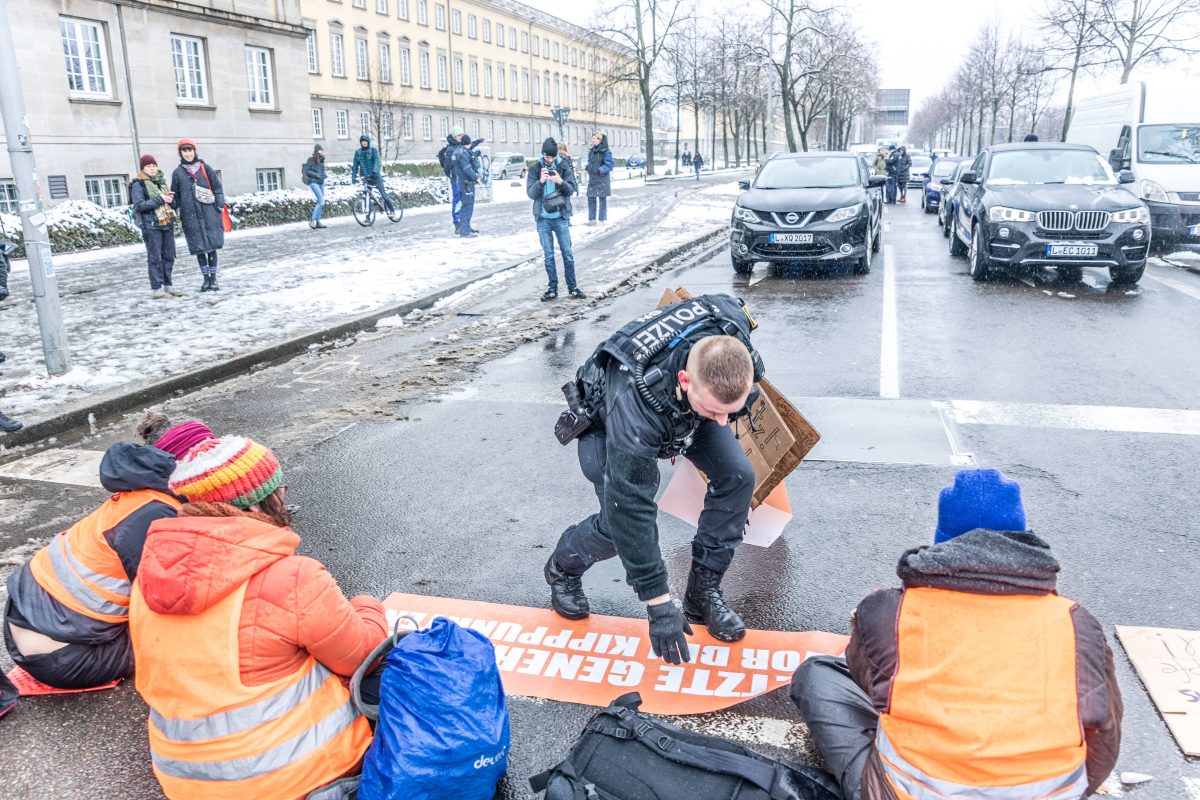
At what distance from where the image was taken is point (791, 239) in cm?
1207

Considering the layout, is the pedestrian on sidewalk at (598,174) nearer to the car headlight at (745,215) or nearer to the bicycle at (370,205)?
the bicycle at (370,205)

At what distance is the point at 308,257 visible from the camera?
1545 cm

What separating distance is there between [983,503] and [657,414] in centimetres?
103

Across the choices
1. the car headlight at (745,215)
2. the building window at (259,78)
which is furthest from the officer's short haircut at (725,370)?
the building window at (259,78)

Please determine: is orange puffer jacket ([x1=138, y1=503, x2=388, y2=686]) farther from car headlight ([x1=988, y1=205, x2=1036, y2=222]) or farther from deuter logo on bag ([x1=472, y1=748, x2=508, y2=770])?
car headlight ([x1=988, y1=205, x2=1036, y2=222])

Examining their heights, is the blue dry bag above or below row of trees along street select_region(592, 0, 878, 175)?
below

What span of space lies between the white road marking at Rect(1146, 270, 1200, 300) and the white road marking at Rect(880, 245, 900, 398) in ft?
11.4

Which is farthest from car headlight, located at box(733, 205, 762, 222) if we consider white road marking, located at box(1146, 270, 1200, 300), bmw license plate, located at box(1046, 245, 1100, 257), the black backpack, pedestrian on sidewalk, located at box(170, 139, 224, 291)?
the black backpack

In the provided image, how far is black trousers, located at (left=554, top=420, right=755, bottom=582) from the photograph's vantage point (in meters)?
3.36

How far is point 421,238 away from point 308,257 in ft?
11.3

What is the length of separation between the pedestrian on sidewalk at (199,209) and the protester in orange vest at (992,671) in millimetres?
11778

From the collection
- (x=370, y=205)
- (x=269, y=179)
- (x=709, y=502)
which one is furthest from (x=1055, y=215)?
(x=269, y=179)

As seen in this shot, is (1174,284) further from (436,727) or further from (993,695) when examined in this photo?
(436,727)

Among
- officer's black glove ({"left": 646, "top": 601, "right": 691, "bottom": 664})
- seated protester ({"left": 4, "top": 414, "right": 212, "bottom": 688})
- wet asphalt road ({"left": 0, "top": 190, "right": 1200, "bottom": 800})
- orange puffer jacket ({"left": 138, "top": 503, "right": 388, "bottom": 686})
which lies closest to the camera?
orange puffer jacket ({"left": 138, "top": 503, "right": 388, "bottom": 686})
